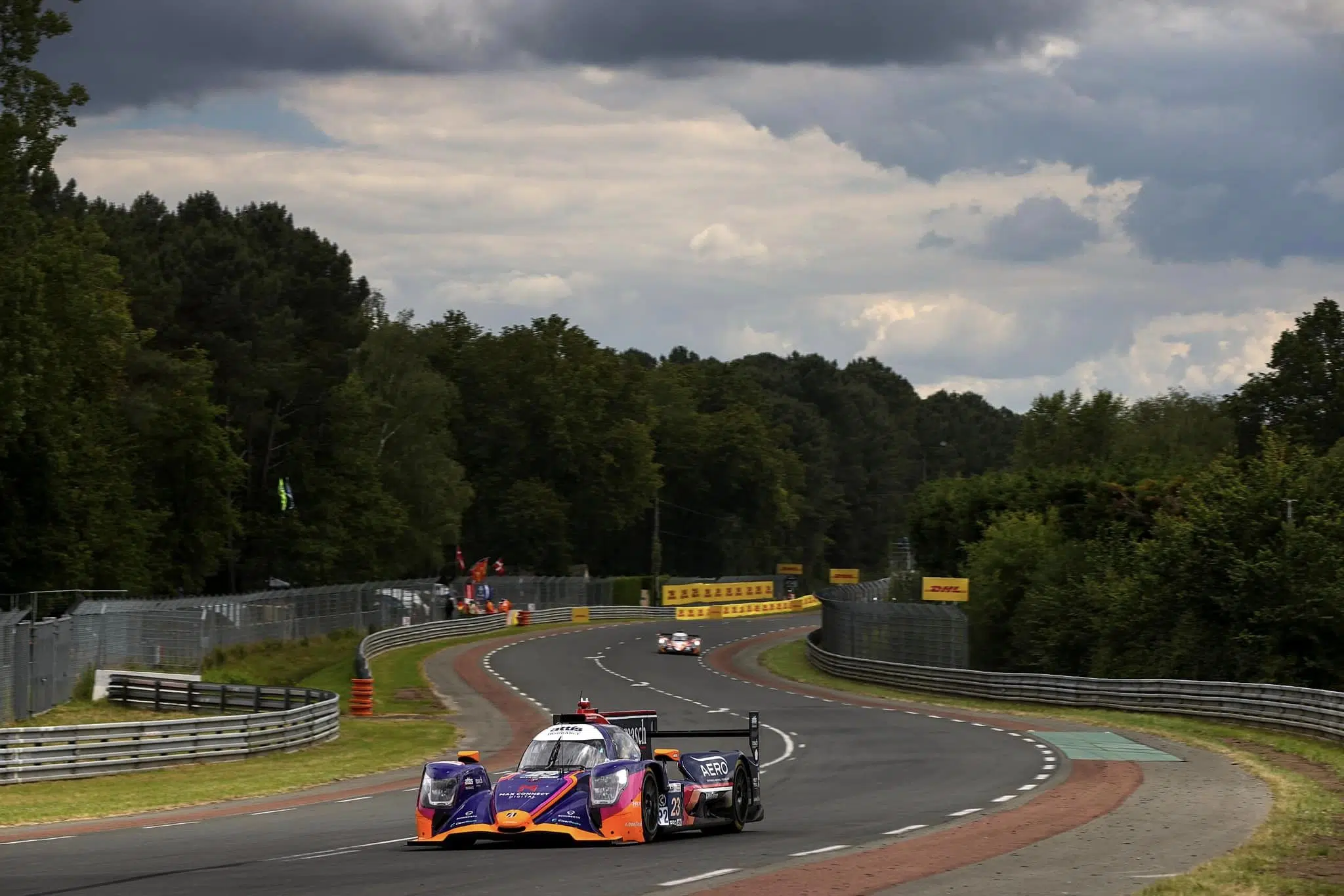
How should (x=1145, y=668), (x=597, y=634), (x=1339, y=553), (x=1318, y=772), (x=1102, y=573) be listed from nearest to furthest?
(x=1318, y=772) → (x=1339, y=553) → (x=1145, y=668) → (x=1102, y=573) → (x=597, y=634)

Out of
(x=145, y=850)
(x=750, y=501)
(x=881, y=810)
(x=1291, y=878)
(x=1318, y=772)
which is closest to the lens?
(x=1291, y=878)

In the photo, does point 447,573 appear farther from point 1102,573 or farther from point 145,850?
point 145,850

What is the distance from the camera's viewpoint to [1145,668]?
2031 inches

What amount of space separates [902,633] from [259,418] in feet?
149

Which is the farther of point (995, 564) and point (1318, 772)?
point (995, 564)

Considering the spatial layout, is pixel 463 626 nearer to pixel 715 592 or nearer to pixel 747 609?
pixel 747 609

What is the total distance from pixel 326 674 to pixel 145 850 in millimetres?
42338

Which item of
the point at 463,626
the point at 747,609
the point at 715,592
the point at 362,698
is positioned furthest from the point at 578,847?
the point at 715,592

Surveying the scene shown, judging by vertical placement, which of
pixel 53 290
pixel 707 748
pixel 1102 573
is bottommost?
pixel 707 748

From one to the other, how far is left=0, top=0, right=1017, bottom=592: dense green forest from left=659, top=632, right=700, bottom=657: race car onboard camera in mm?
22905

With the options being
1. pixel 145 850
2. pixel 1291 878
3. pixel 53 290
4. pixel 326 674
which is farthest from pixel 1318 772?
pixel 53 290

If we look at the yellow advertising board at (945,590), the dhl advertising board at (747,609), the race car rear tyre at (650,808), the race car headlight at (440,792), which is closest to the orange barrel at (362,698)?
the yellow advertising board at (945,590)

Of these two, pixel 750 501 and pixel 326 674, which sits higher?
pixel 750 501

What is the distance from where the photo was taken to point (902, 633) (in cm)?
5859
